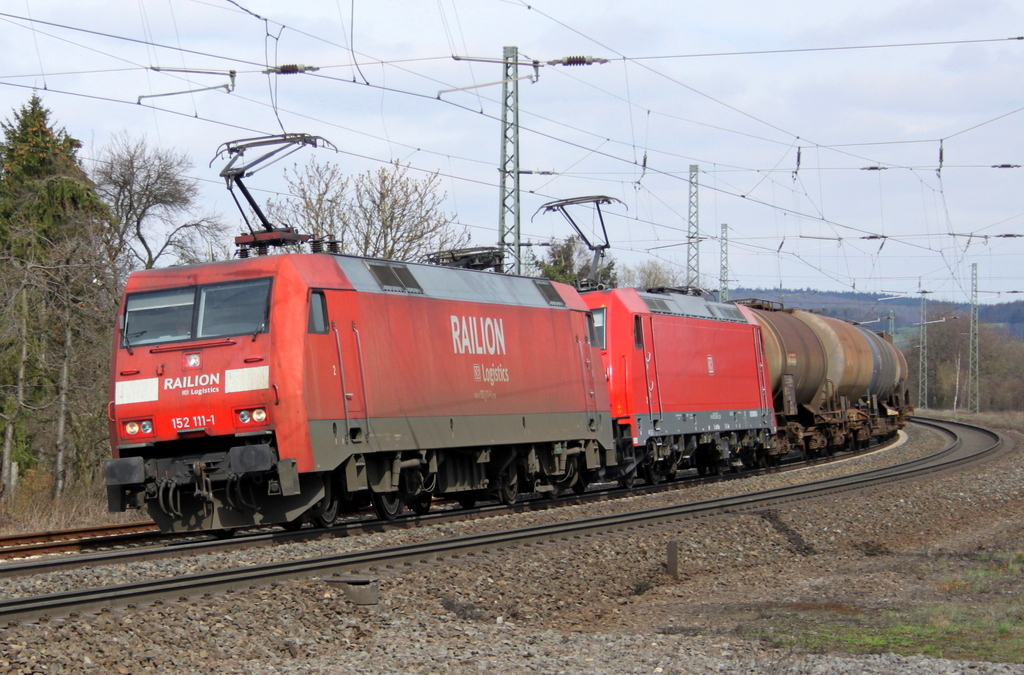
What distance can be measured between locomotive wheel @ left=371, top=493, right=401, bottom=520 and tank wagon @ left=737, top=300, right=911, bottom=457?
1320 cm

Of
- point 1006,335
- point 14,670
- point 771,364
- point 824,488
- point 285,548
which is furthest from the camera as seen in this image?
point 1006,335

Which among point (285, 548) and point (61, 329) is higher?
point (61, 329)

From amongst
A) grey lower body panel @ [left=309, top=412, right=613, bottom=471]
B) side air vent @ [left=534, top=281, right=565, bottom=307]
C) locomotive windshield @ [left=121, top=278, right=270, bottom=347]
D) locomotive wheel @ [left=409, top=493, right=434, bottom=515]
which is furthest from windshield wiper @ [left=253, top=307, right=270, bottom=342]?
side air vent @ [left=534, top=281, right=565, bottom=307]

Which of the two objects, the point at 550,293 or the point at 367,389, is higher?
the point at 550,293

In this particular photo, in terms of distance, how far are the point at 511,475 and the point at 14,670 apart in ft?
36.6

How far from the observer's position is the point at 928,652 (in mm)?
8188

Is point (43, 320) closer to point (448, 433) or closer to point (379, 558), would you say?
point (448, 433)

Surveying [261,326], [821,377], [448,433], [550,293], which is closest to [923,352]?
[821,377]

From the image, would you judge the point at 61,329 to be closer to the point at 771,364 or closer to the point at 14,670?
the point at 771,364

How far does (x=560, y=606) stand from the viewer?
10680 millimetres

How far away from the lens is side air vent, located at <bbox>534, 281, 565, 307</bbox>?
59.2 feet

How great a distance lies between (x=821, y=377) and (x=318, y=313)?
1994cm

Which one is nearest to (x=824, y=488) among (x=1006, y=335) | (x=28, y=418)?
(x=28, y=418)

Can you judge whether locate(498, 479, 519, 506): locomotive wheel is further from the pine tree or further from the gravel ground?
the pine tree
